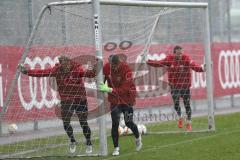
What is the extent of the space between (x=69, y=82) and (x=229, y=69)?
A: 40.2 ft

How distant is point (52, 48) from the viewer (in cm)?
1455

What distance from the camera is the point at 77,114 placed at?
1323 centimetres

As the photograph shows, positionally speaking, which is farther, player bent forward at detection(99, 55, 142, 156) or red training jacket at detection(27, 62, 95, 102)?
red training jacket at detection(27, 62, 95, 102)

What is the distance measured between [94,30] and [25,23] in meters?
4.91

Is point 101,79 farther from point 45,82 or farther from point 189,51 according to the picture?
point 189,51

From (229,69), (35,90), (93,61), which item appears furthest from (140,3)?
(229,69)

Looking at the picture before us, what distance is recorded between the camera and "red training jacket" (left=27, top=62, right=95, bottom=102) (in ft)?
42.9

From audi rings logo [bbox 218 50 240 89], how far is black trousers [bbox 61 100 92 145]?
11.5 m

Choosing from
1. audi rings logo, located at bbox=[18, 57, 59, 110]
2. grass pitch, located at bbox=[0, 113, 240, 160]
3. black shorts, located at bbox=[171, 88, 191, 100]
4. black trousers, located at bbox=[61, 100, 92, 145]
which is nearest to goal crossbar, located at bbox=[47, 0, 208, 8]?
black trousers, located at bbox=[61, 100, 92, 145]

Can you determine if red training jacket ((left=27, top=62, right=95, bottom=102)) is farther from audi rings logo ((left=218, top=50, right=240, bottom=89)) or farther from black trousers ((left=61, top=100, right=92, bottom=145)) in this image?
audi rings logo ((left=218, top=50, right=240, bottom=89))

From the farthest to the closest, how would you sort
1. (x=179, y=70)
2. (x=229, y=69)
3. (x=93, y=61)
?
(x=229, y=69) < (x=179, y=70) < (x=93, y=61)

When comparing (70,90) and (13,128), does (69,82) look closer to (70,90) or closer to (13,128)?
(70,90)

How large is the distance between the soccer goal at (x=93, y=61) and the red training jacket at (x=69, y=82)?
0.31 metres

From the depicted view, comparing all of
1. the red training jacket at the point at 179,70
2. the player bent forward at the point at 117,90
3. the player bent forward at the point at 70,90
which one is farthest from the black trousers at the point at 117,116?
the red training jacket at the point at 179,70
